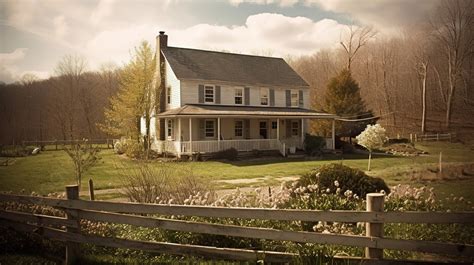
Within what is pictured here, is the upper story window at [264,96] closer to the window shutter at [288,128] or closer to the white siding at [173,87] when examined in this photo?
the window shutter at [288,128]

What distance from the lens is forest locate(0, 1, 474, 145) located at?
5539 mm

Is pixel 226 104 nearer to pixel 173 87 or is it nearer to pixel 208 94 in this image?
pixel 208 94

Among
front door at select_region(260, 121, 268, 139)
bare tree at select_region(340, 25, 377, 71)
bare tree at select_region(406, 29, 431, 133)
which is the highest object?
bare tree at select_region(340, 25, 377, 71)

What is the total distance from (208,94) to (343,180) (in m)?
19.2

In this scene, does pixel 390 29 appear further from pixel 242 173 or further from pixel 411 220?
pixel 242 173

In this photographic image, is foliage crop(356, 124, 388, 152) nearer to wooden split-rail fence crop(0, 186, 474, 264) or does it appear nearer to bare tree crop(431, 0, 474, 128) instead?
bare tree crop(431, 0, 474, 128)

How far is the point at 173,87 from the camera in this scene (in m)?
24.7

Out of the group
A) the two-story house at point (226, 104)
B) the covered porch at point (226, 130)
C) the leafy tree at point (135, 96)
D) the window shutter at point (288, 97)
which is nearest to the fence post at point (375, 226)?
the covered porch at point (226, 130)

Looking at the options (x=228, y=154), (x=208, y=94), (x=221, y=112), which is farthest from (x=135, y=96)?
(x=228, y=154)

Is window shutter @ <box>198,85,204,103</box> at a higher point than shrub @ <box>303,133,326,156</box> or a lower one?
higher

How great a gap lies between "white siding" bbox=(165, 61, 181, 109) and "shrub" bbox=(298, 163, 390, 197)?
1822 cm

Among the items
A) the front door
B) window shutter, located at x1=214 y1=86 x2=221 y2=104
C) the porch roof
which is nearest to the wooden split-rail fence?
the porch roof

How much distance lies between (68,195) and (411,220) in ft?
16.4

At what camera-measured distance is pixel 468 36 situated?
5.87 metres
